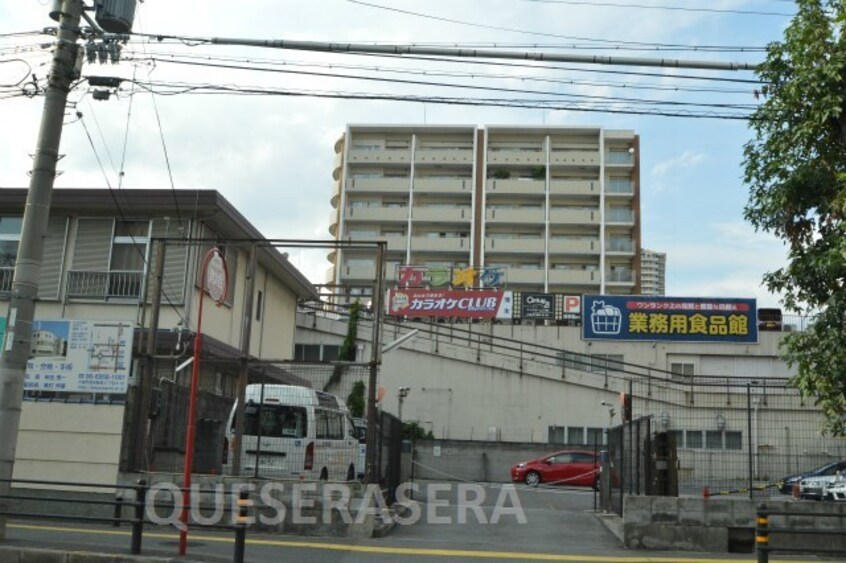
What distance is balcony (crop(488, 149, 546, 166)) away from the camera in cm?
6988

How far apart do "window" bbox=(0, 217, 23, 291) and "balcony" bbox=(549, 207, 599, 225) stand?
52104mm

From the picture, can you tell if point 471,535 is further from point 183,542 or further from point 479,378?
point 479,378

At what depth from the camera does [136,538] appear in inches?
379

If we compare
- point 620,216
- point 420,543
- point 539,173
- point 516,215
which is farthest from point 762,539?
point 539,173

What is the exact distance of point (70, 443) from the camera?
13.6m

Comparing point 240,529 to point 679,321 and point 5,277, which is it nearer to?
point 5,277

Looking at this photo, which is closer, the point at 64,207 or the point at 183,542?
Answer: the point at 183,542

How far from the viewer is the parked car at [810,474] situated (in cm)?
1517

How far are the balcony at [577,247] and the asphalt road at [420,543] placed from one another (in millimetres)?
51976

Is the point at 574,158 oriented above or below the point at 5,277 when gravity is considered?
above

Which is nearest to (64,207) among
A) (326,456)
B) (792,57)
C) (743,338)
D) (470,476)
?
(326,456)

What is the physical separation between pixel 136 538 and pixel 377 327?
188 inches

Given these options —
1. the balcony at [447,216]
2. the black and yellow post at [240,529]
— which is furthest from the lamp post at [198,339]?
the balcony at [447,216]

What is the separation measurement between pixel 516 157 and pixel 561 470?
152 feet
